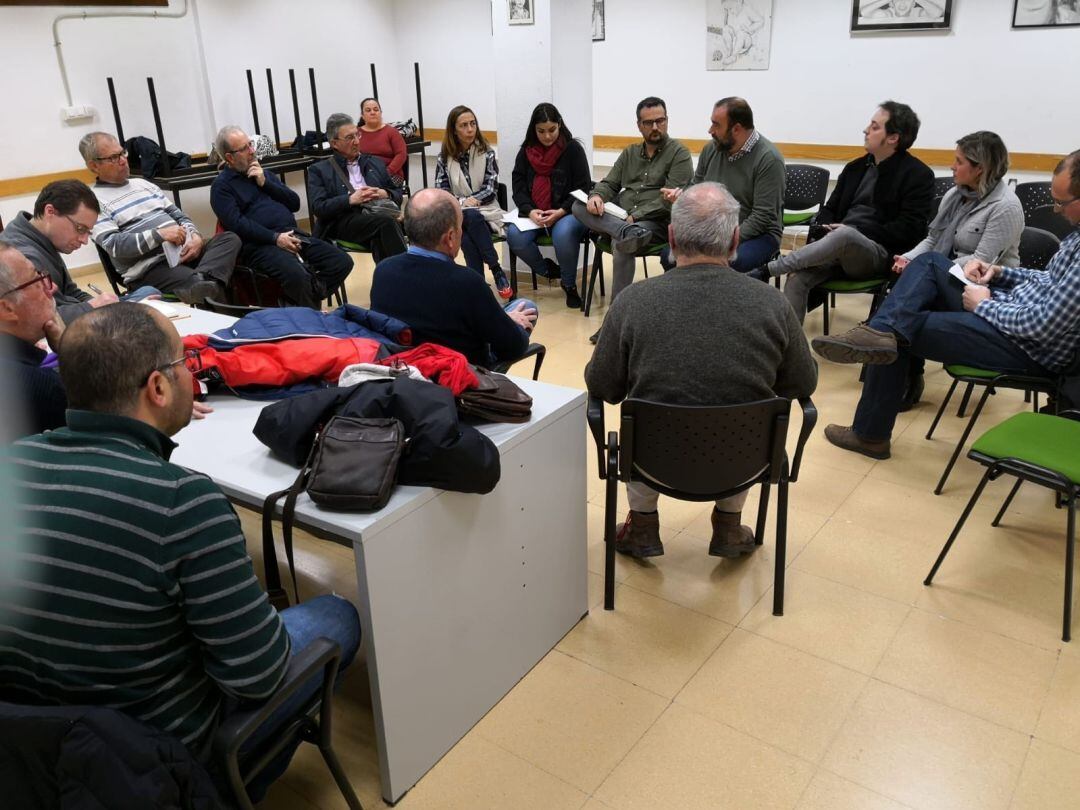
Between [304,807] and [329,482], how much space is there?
790 mm

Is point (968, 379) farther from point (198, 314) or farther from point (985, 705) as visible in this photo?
point (198, 314)

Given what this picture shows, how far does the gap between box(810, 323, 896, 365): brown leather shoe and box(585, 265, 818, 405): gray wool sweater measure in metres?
0.94

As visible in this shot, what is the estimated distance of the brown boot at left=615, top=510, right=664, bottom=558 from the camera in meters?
2.72

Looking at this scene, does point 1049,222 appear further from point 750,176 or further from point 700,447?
point 700,447

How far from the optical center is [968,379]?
9.88 ft

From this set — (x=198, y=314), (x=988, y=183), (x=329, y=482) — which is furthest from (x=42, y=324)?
(x=988, y=183)

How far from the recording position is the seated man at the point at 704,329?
7.23 ft

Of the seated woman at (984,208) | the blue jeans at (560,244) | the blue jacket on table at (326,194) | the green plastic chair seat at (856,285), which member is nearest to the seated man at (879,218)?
the green plastic chair seat at (856,285)

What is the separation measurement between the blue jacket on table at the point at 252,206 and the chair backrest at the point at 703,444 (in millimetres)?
3011

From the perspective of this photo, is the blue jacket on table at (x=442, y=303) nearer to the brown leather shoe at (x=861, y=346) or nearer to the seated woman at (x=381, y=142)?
the brown leather shoe at (x=861, y=346)

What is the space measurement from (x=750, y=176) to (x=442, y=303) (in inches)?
100

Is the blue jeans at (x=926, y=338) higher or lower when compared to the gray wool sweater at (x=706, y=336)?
lower

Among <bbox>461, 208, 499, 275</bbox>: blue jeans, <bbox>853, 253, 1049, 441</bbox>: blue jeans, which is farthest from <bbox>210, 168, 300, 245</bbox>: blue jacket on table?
<bbox>853, 253, 1049, 441</bbox>: blue jeans

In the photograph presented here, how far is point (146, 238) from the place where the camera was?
399 centimetres
